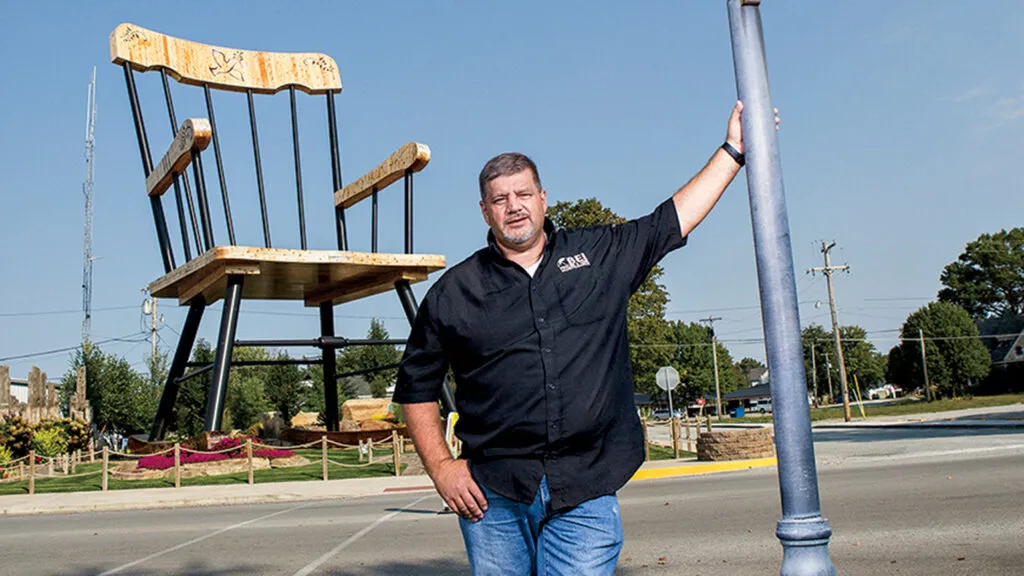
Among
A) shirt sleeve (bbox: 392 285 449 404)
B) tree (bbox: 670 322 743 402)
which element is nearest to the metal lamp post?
shirt sleeve (bbox: 392 285 449 404)

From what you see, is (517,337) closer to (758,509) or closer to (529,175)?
(529,175)

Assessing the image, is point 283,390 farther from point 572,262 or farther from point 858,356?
point 858,356

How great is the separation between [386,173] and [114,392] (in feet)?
110

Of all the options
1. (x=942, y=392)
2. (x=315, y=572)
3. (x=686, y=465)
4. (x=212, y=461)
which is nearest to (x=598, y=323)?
(x=315, y=572)

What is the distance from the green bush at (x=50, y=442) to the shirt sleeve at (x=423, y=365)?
2292 cm

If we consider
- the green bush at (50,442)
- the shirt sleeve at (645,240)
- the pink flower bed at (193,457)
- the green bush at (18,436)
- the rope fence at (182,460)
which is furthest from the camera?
the green bush at (50,442)

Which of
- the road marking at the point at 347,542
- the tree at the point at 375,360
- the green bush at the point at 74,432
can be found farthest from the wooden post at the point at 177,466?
the tree at the point at 375,360

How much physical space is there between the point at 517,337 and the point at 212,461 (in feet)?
51.7

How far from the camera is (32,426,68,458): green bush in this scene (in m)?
22.5

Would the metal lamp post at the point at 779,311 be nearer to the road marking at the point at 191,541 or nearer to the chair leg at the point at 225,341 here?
the road marking at the point at 191,541

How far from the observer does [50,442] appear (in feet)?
74.7

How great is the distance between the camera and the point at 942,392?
231 ft

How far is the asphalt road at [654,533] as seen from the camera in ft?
20.0

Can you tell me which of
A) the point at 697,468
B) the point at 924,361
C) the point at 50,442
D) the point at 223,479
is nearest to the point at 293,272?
the point at 223,479
